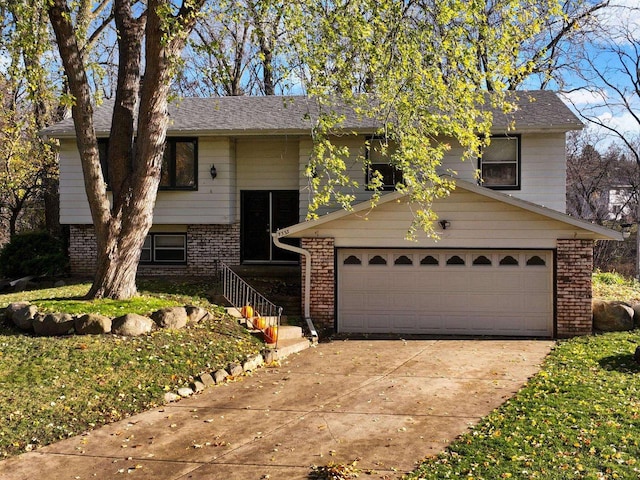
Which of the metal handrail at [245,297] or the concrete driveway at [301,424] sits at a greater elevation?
the metal handrail at [245,297]

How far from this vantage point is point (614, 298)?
600 inches

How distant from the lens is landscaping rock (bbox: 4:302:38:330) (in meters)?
10.5

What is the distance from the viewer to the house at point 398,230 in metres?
13.5

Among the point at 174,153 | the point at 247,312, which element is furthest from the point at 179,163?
the point at 247,312

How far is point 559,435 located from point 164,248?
1292 centimetres

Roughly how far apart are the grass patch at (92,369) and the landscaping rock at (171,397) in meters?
0.08

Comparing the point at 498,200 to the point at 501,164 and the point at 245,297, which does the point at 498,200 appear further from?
the point at 245,297

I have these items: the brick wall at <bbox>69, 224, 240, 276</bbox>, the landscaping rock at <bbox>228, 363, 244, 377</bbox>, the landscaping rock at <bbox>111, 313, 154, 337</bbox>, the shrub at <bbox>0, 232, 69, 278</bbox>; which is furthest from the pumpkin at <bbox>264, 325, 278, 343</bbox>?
the shrub at <bbox>0, 232, 69, 278</bbox>

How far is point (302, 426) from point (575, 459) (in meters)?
3.09

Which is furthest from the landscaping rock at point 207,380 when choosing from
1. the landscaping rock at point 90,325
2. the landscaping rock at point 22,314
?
the landscaping rock at point 22,314

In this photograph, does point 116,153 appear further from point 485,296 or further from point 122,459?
point 485,296

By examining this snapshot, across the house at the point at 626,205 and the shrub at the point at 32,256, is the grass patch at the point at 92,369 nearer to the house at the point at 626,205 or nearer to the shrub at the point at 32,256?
the shrub at the point at 32,256

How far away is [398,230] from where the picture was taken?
546 inches

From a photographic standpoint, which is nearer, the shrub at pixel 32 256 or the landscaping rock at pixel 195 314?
the landscaping rock at pixel 195 314
